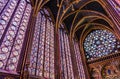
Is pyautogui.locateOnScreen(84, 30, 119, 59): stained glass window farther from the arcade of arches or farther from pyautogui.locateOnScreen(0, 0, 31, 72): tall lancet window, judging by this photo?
pyautogui.locateOnScreen(0, 0, 31, 72): tall lancet window

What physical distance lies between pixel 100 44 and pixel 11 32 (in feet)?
30.4

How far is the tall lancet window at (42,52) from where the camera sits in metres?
6.56

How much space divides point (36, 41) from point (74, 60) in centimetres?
435

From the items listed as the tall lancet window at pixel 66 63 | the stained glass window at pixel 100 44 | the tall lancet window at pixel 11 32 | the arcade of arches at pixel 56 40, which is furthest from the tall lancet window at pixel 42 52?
the stained glass window at pixel 100 44

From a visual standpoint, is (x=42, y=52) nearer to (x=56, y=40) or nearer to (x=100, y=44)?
(x=56, y=40)

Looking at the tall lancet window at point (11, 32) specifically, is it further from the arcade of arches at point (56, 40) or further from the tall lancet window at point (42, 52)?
the tall lancet window at point (42, 52)

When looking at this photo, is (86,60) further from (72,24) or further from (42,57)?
(42,57)

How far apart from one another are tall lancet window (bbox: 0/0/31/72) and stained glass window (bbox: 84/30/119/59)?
7.68m

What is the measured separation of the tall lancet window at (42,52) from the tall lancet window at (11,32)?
91 cm

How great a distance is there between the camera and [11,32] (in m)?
5.86

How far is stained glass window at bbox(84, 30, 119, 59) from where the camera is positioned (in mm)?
12445

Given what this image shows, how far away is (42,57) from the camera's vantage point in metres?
7.34

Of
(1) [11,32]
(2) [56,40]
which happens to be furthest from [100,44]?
(1) [11,32]

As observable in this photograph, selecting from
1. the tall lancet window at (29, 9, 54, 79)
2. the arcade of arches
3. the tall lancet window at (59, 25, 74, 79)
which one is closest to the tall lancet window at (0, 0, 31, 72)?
the arcade of arches
